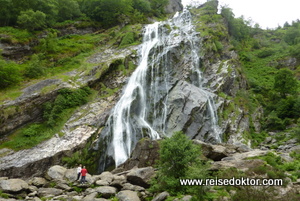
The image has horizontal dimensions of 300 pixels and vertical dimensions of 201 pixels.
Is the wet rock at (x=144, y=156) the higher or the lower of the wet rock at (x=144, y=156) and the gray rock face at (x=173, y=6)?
the lower

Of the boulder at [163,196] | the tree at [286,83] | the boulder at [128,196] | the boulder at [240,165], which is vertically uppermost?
the tree at [286,83]

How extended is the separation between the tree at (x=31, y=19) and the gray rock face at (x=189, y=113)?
2355 cm

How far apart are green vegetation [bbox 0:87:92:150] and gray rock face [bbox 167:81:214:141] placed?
403 inches

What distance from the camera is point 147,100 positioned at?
25656mm

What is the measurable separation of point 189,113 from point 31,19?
27.3 m

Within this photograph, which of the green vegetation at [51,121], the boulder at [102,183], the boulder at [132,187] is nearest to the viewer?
the boulder at [132,187]

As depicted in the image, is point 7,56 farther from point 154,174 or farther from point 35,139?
point 154,174

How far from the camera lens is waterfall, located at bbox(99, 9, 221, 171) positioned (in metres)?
21.1

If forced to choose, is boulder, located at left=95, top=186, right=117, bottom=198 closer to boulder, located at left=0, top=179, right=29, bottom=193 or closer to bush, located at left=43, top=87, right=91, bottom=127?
boulder, located at left=0, top=179, right=29, bottom=193

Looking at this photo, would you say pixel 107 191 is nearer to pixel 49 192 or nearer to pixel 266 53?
pixel 49 192

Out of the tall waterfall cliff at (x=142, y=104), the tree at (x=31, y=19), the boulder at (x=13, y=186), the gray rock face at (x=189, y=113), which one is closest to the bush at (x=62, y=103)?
the tall waterfall cliff at (x=142, y=104)

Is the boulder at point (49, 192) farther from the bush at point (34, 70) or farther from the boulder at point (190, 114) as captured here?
the bush at point (34, 70)

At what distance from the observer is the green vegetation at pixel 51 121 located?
19359 mm

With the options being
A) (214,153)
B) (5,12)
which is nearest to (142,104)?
(214,153)
